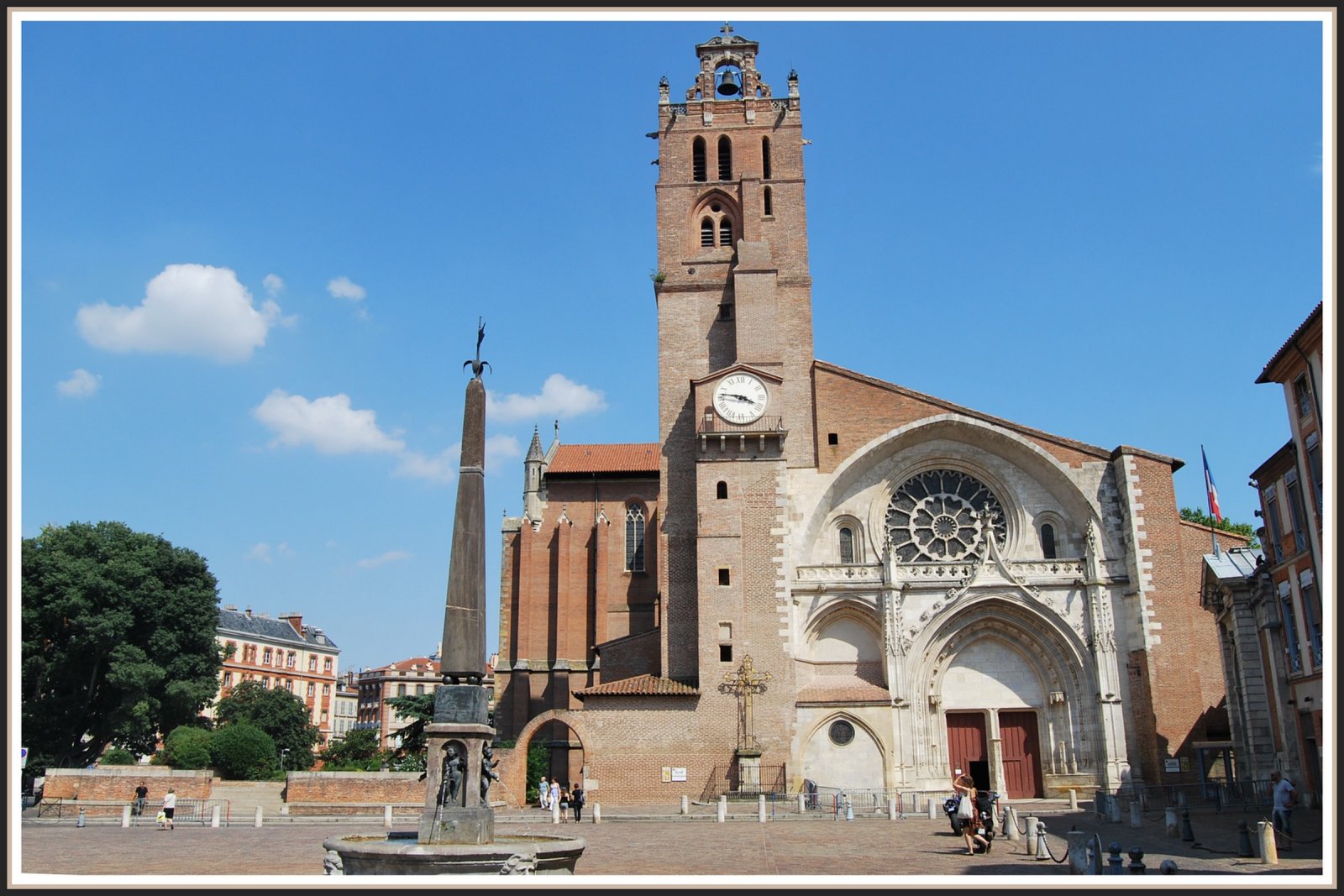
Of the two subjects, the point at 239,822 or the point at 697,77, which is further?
the point at 697,77

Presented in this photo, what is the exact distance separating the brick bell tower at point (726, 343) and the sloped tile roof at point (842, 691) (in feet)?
8.66

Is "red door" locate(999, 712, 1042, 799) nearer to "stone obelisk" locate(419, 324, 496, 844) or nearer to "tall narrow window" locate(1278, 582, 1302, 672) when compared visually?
"tall narrow window" locate(1278, 582, 1302, 672)

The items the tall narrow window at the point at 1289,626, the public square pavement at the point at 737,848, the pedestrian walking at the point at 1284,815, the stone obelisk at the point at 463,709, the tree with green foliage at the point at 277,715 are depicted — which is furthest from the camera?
the tree with green foliage at the point at 277,715

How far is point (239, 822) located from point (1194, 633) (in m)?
30.5

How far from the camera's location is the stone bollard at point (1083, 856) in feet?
47.3

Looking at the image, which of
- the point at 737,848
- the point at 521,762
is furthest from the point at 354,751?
the point at 737,848

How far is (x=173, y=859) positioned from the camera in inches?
735

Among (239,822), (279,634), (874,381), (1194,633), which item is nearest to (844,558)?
(874,381)

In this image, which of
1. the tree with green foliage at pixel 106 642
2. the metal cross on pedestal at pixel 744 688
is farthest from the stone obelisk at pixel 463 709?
the tree with green foliage at pixel 106 642

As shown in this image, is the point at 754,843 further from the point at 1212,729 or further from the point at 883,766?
the point at 1212,729

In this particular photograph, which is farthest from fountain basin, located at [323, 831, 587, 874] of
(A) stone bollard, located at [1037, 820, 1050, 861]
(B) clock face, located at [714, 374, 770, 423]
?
(B) clock face, located at [714, 374, 770, 423]

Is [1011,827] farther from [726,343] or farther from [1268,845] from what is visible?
[726,343]

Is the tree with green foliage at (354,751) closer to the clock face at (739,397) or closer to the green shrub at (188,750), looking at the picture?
the green shrub at (188,750)

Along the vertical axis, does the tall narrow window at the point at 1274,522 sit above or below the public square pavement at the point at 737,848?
above
